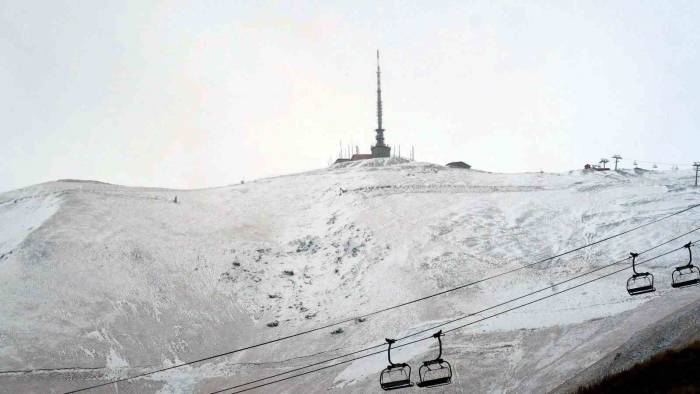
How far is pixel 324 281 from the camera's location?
59.6 m

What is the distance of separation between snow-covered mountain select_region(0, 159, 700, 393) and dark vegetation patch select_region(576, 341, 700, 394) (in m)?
3.29

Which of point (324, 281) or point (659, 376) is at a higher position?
point (659, 376)

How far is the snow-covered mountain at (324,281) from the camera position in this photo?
42.7 meters

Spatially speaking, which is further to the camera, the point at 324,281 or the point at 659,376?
the point at 324,281

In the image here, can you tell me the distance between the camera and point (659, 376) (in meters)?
29.5

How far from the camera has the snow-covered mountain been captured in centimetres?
4272

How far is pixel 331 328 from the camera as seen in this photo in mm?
51031

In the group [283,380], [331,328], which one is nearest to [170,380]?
[283,380]

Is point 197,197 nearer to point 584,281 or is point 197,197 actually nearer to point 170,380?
point 170,380

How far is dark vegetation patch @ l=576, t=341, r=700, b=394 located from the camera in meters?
28.7

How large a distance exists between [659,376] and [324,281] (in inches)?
1332

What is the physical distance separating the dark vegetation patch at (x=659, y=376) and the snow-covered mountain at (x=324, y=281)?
10.8 feet

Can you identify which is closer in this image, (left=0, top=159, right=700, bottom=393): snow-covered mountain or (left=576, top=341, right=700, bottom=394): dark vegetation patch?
(left=576, top=341, right=700, bottom=394): dark vegetation patch

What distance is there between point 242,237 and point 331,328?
21.5 metres
